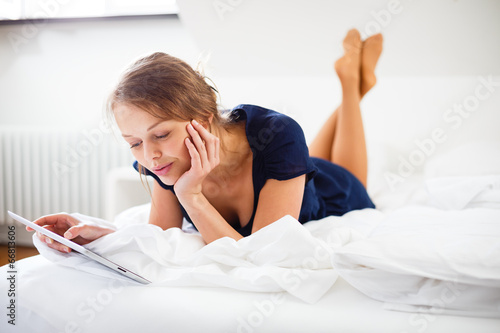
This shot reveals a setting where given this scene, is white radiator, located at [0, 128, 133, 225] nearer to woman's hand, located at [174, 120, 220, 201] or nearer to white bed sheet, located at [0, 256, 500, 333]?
woman's hand, located at [174, 120, 220, 201]

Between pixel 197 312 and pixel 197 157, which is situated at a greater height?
pixel 197 157

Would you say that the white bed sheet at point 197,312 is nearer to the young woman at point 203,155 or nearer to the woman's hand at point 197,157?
the young woman at point 203,155

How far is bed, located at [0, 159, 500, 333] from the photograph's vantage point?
61 cm

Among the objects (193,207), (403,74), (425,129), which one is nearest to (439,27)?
(403,74)

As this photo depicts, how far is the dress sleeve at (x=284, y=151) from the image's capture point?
36.3 inches

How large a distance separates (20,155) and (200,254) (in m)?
1.83

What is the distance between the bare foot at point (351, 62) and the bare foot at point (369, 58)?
0.07 feet

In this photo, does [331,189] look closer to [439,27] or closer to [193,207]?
[193,207]

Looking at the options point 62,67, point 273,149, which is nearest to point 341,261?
point 273,149

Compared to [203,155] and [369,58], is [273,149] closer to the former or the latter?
[203,155]

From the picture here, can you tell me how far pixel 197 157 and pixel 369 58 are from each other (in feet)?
3.12

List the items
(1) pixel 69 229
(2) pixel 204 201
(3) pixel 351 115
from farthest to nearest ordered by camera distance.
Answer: (3) pixel 351 115
(2) pixel 204 201
(1) pixel 69 229

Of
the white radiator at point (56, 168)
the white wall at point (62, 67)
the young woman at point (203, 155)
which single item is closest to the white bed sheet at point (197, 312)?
the young woman at point (203, 155)

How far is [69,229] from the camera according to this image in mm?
812
